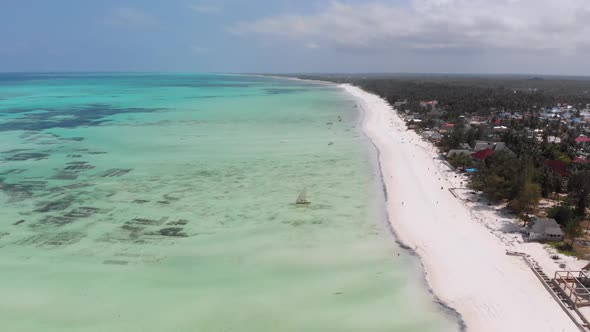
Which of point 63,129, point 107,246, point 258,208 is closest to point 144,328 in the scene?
point 107,246

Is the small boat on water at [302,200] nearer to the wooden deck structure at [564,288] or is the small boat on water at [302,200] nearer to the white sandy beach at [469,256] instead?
the white sandy beach at [469,256]

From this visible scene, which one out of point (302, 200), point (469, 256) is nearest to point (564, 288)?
point (469, 256)

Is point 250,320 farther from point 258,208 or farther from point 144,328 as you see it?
point 258,208

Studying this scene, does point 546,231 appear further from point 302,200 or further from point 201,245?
point 201,245

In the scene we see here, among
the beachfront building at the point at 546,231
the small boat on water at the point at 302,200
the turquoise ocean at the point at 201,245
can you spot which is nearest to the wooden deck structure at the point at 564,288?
the beachfront building at the point at 546,231

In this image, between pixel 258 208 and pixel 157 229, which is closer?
pixel 157 229
